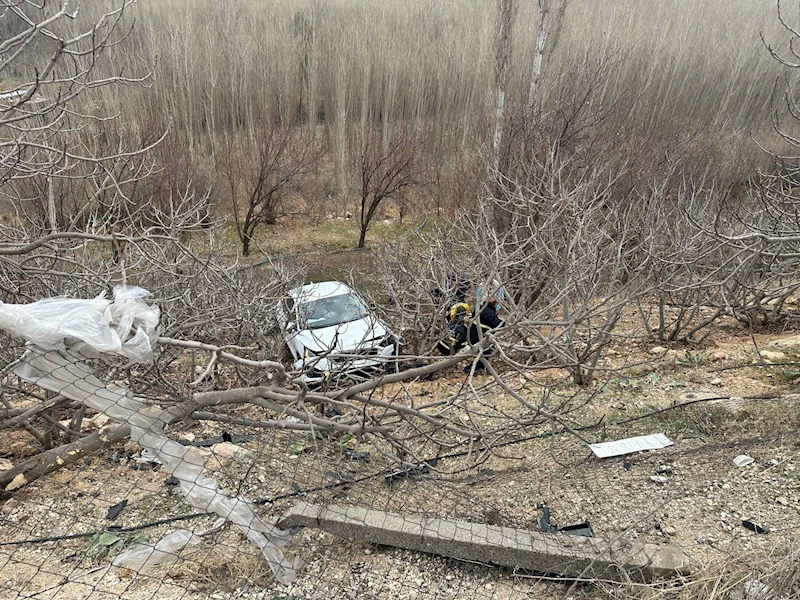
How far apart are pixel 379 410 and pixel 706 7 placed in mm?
18557

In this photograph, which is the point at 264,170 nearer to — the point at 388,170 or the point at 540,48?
the point at 388,170

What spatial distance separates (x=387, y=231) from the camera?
1445 centimetres

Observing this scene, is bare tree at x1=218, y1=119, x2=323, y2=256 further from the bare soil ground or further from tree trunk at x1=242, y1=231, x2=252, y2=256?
the bare soil ground

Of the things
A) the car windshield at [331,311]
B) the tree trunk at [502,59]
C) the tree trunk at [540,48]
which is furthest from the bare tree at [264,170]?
the tree trunk at [540,48]

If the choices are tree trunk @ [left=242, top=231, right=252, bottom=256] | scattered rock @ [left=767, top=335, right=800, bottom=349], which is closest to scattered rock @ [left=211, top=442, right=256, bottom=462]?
scattered rock @ [left=767, top=335, right=800, bottom=349]

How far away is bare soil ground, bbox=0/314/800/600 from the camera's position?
2967mm

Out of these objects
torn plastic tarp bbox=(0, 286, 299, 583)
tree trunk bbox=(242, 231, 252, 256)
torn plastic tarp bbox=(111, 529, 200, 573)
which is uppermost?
torn plastic tarp bbox=(0, 286, 299, 583)

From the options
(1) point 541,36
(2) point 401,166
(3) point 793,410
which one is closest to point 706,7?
(1) point 541,36

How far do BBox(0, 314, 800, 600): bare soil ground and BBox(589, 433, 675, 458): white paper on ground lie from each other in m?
0.07

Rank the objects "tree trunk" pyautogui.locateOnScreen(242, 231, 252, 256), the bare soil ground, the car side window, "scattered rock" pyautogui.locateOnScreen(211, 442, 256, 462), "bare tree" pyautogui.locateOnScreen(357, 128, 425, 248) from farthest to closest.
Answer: "bare tree" pyautogui.locateOnScreen(357, 128, 425, 248), "tree trunk" pyautogui.locateOnScreen(242, 231, 252, 256), "scattered rock" pyautogui.locateOnScreen(211, 442, 256, 462), the car side window, the bare soil ground

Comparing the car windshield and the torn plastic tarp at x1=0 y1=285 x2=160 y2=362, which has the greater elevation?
the torn plastic tarp at x1=0 y1=285 x2=160 y2=362

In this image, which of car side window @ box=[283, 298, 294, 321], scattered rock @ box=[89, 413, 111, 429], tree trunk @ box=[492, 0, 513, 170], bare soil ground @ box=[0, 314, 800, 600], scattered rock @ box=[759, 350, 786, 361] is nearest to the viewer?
bare soil ground @ box=[0, 314, 800, 600]

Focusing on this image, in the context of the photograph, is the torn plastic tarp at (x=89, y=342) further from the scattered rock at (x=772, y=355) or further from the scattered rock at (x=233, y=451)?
the scattered rock at (x=772, y=355)

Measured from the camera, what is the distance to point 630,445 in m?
4.74
